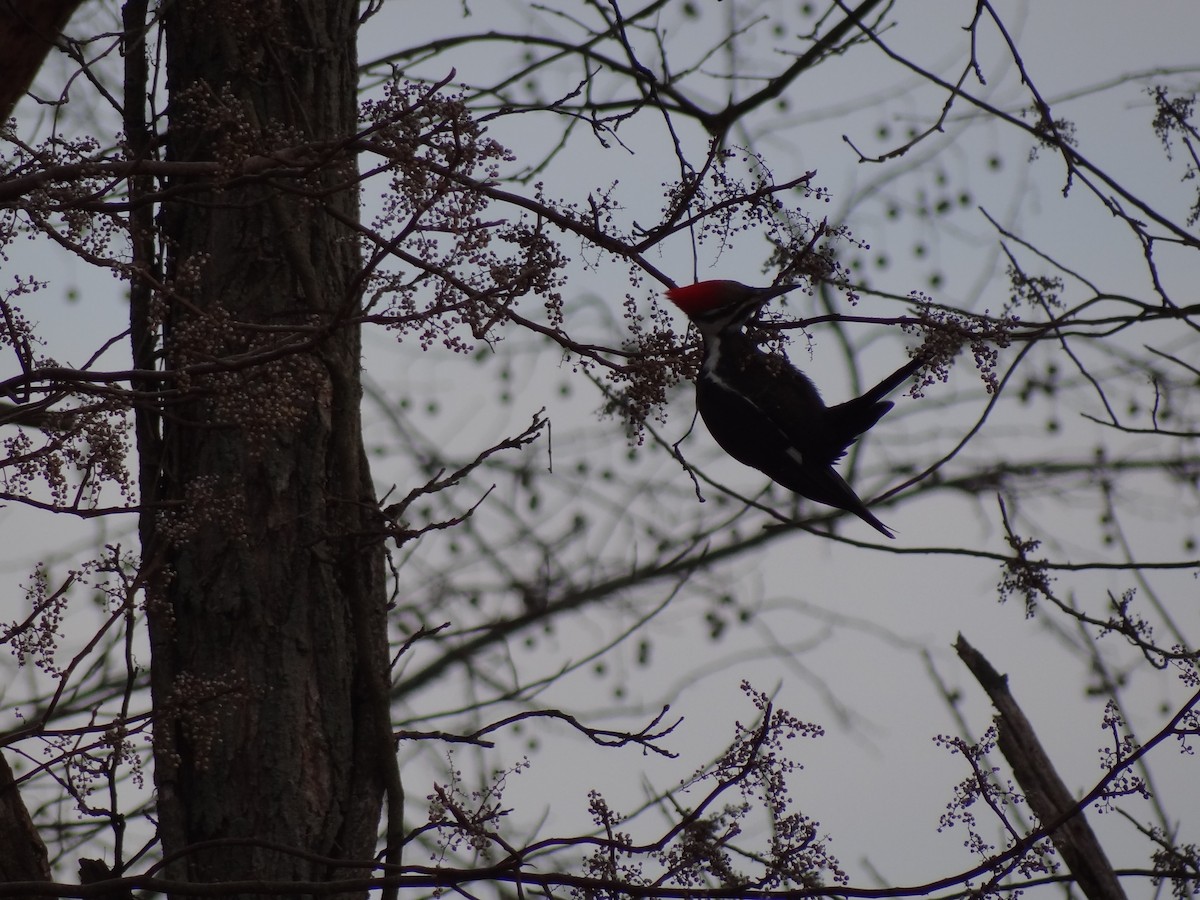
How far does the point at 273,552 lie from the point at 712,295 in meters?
1.98

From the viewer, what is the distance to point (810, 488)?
4801 millimetres

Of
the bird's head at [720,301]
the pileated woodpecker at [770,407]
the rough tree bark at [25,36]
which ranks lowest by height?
the rough tree bark at [25,36]

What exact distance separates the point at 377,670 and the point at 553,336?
1.16 m

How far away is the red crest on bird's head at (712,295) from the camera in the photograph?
15.6 ft

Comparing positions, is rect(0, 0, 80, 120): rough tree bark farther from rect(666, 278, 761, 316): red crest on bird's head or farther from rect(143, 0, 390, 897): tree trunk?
rect(666, 278, 761, 316): red crest on bird's head

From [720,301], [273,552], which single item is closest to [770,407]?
[720,301]

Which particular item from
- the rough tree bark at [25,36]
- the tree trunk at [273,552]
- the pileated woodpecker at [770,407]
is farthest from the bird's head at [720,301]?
the rough tree bark at [25,36]

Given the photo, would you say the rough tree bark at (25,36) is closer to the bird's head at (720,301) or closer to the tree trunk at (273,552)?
the tree trunk at (273,552)

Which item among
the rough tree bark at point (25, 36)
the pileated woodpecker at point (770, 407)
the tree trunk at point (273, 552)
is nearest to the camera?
the rough tree bark at point (25, 36)

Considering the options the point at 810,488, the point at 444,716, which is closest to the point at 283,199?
the point at 810,488

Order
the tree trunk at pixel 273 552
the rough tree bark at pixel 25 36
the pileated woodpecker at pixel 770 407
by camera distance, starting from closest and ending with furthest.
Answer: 1. the rough tree bark at pixel 25 36
2. the tree trunk at pixel 273 552
3. the pileated woodpecker at pixel 770 407

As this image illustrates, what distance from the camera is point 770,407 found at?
479cm

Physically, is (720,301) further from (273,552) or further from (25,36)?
(25,36)

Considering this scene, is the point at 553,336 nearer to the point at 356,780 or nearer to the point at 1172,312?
the point at 356,780
